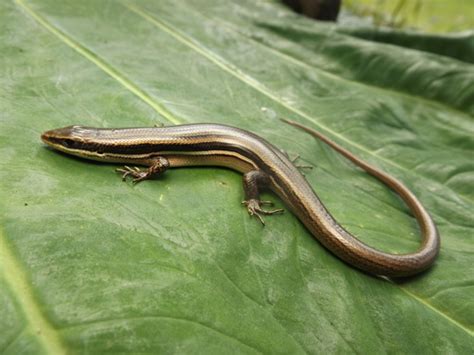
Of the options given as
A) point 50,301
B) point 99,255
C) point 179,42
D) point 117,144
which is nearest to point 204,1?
point 179,42

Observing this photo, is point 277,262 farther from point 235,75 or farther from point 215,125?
point 235,75

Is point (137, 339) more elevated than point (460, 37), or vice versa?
point (460, 37)

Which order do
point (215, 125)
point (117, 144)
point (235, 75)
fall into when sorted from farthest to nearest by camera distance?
point (235, 75) < point (215, 125) < point (117, 144)

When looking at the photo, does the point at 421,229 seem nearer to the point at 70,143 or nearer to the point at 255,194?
the point at 255,194

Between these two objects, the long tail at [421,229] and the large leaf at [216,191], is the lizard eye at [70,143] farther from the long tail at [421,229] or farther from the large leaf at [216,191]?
the long tail at [421,229]

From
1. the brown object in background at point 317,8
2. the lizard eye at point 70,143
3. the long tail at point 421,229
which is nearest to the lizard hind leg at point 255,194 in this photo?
the long tail at point 421,229

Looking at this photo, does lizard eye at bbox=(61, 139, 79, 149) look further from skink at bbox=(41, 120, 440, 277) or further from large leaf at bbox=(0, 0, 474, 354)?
large leaf at bbox=(0, 0, 474, 354)

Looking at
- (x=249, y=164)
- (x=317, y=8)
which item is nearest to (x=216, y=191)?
(x=249, y=164)
